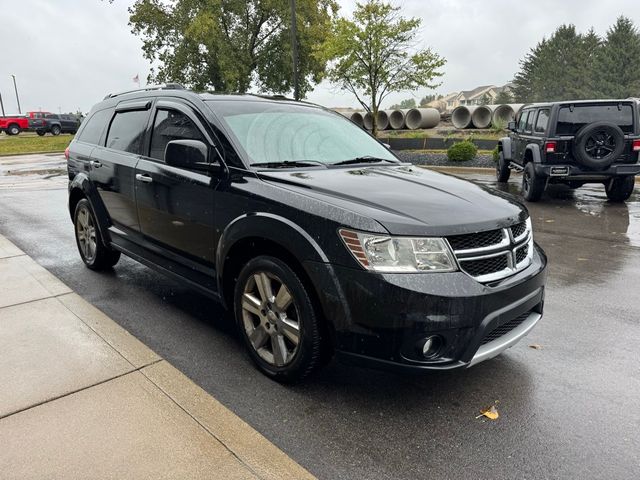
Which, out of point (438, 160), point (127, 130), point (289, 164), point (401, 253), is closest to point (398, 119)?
point (438, 160)

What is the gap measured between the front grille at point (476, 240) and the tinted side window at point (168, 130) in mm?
1994

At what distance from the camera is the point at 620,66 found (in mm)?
60281

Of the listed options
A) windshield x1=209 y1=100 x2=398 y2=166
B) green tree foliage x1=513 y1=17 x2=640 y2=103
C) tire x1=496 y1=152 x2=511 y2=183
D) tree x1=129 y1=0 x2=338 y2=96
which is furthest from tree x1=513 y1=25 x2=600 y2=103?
windshield x1=209 y1=100 x2=398 y2=166

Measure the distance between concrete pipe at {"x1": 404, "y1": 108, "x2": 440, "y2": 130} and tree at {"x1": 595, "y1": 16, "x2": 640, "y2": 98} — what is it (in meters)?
44.1

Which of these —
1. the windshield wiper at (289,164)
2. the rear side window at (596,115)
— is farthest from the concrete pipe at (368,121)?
the windshield wiper at (289,164)

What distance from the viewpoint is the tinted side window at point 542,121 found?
30.5ft

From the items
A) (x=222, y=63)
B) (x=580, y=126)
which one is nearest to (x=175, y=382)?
(x=580, y=126)

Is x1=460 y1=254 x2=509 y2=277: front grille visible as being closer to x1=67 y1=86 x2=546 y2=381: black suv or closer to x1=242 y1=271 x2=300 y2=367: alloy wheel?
x1=67 y1=86 x2=546 y2=381: black suv

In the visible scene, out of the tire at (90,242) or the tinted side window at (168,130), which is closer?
the tinted side window at (168,130)

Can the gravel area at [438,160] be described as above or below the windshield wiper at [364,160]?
below

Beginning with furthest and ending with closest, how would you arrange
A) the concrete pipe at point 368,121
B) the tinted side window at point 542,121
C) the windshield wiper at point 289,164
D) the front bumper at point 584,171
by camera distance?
the concrete pipe at point 368,121 < the tinted side window at point 542,121 < the front bumper at point 584,171 < the windshield wiper at point 289,164

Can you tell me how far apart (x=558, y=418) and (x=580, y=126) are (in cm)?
772

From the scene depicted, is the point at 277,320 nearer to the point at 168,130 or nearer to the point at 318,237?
the point at 318,237

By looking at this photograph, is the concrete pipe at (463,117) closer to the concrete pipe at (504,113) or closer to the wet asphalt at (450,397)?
the concrete pipe at (504,113)
